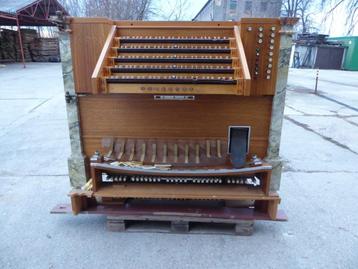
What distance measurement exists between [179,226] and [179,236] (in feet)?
0.27

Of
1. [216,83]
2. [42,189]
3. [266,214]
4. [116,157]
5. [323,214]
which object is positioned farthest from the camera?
[42,189]

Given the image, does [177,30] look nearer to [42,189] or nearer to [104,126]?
[104,126]

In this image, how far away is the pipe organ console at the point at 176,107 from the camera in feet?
6.98

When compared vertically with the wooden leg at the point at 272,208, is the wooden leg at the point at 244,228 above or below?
below

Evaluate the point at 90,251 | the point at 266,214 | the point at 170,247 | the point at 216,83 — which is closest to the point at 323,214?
the point at 266,214

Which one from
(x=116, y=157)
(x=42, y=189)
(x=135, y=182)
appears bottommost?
(x=42, y=189)

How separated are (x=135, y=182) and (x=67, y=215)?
790 millimetres

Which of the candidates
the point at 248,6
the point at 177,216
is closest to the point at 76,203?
the point at 177,216

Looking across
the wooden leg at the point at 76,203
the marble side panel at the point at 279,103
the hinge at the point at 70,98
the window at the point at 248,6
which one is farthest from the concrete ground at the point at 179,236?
the window at the point at 248,6

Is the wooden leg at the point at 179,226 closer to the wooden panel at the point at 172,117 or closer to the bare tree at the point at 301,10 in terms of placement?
the wooden panel at the point at 172,117

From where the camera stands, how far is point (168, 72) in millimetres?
2145

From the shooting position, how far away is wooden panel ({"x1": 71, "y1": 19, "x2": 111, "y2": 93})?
235 centimetres

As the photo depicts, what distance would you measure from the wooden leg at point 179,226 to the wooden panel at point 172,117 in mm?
778

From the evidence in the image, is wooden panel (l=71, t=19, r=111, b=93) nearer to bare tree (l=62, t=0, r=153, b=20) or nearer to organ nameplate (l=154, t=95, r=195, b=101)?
organ nameplate (l=154, t=95, r=195, b=101)
